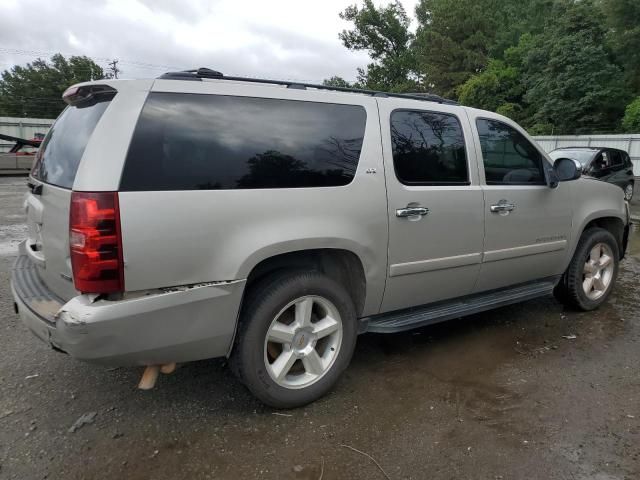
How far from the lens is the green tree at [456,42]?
3838 cm

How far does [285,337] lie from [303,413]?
495 millimetres

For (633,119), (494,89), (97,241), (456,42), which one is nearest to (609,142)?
(633,119)

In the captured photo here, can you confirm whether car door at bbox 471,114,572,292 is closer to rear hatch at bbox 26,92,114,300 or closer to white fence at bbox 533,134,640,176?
rear hatch at bbox 26,92,114,300

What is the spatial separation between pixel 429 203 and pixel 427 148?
1.36 feet

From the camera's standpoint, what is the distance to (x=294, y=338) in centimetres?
277

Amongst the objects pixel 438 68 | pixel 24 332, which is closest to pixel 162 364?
pixel 24 332

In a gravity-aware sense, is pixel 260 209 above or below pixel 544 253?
above

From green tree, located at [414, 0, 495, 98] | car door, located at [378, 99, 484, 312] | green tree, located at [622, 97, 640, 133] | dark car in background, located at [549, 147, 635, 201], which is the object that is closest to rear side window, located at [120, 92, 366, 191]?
car door, located at [378, 99, 484, 312]

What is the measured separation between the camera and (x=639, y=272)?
6160 mm

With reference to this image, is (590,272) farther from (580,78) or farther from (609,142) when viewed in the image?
(580,78)

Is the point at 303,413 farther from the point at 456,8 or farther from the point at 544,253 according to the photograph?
the point at 456,8

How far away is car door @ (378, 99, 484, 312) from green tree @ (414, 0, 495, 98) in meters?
37.4

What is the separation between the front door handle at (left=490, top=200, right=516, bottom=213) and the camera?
360cm

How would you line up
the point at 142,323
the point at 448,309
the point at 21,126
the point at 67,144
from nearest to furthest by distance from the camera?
the point at 142,323 → the point at 67,144 → the point at 448,309 → the point at 21,126
